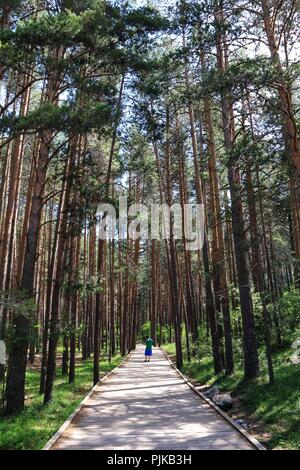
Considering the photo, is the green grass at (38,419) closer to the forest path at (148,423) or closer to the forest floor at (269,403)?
the forest path at (148,423)

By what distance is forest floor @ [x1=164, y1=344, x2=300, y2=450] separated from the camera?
26.5 feet

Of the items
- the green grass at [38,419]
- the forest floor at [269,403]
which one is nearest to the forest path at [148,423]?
the green grass at [38,419]

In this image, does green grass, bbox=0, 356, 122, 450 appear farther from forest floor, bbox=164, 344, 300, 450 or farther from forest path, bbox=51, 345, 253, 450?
forest floor, bbox=164, 344, 300, 450

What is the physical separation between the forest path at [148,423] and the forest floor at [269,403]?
2.60ft

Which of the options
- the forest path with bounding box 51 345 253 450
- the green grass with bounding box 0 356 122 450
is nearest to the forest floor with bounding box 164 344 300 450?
the forest path with bounding box 51 345 253 450

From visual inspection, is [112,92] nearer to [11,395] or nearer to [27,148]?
[11,395]

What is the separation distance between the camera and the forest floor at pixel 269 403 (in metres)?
8.06

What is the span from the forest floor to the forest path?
0.79 metres
